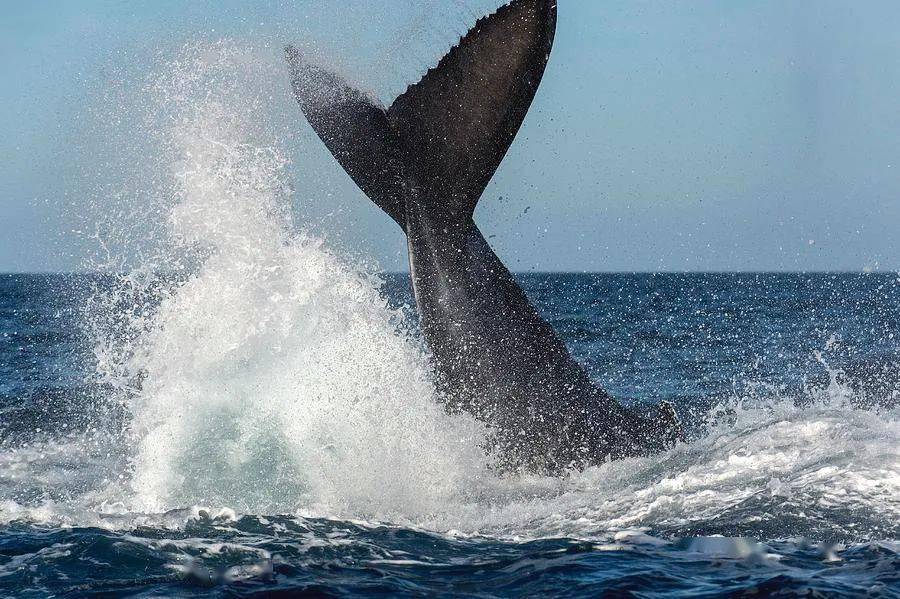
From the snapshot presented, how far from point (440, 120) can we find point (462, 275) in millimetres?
1110

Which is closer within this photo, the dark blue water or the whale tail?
the dark blue water

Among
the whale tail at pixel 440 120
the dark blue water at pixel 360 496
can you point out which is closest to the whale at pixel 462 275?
the whale tail at pixel 440 120

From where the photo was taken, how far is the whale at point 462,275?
7445 millimetres

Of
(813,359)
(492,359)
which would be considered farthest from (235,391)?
(813,359)

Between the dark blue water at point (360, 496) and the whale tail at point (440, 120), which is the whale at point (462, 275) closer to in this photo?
the whale tail at point (440, 120)

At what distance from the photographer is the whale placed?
24.4ft

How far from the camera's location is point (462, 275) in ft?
24.9

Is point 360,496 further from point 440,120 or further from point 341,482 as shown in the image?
point 440,120

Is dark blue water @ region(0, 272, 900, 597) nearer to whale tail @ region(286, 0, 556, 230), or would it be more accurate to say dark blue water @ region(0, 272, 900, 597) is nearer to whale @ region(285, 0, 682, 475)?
whale @ region(285, 0, 682, 475)

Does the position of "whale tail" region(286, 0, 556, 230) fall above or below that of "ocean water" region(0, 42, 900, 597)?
above

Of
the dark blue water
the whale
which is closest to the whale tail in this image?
the whale

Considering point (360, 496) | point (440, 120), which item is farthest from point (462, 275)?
point (360, 496)

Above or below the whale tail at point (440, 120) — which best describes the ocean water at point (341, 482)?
below

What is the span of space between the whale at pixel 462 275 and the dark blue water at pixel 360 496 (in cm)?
32
